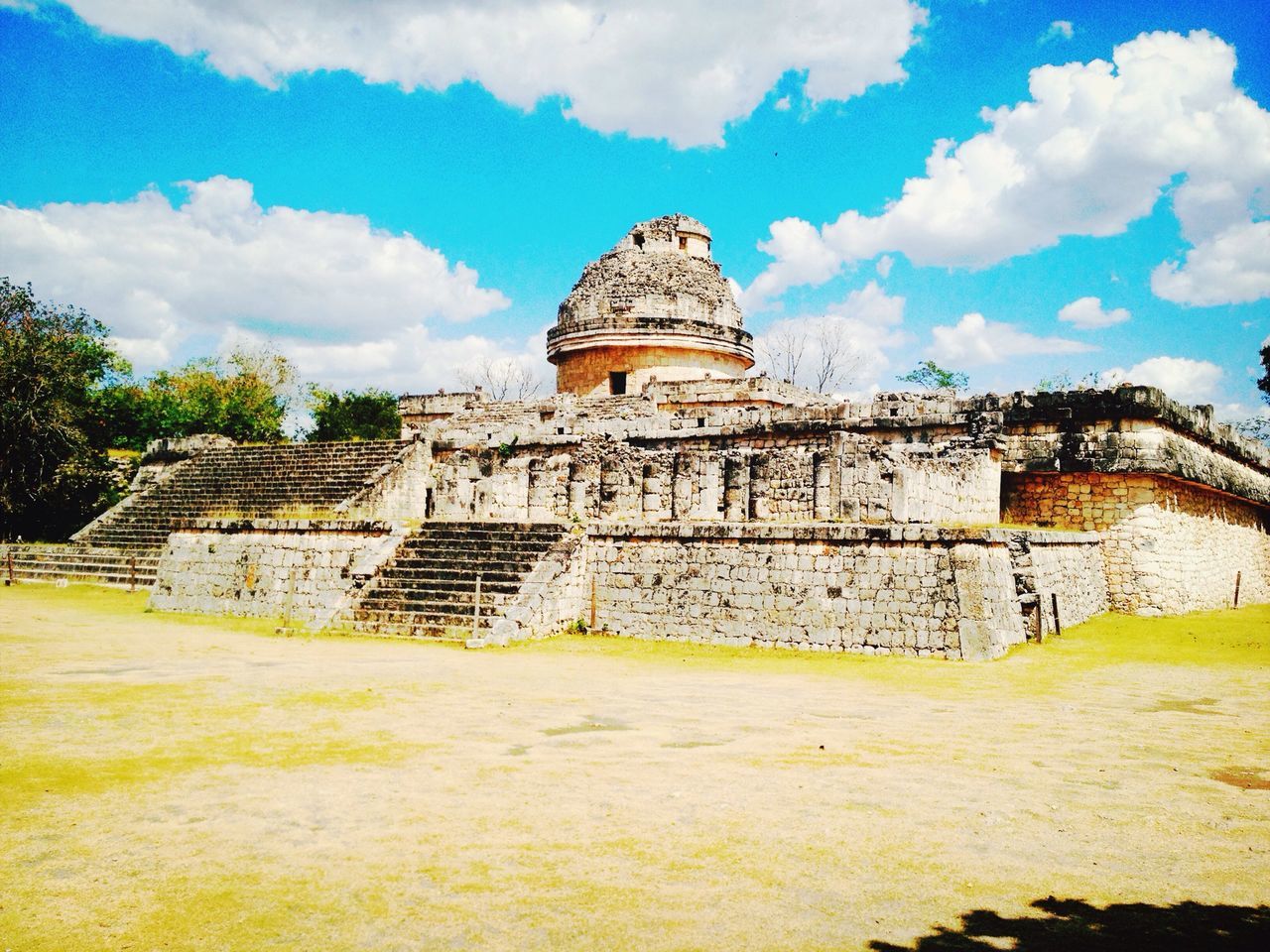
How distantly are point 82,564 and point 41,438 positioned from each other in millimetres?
5586

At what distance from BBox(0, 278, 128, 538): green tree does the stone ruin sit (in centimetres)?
281

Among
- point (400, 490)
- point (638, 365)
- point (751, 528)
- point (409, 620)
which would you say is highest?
point (638, 365)

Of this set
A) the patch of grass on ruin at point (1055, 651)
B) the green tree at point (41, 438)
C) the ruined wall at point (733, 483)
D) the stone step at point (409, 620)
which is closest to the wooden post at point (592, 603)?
the patch of grass on ruin at point (1055, 651)

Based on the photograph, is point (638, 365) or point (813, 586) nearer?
point (813, 586)

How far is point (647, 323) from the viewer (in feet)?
84.1

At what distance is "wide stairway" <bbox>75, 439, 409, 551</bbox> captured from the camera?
69.2 feet

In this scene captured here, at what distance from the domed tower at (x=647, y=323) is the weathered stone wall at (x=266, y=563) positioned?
37.2ft

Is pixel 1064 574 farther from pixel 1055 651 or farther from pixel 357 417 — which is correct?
pixel 357 417

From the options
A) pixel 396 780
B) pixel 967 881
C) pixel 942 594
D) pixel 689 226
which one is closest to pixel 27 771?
pixel 396 780

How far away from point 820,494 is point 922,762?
8.04 m

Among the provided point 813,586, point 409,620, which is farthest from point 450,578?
point 813,586

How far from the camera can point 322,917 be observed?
12.6 ft

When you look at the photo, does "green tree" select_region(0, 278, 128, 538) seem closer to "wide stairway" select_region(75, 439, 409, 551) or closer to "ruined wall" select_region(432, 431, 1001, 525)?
"wide stairway" select_region(75, 439, 409, 551)

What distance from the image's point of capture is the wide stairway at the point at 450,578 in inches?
511
